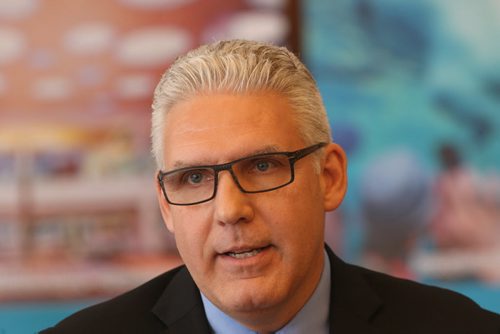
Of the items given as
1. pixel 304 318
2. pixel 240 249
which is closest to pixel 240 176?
pixel 240 249

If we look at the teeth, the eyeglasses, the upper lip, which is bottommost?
the teeth

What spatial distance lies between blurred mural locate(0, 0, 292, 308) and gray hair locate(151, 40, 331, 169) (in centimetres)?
165

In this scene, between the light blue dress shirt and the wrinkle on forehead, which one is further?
the light blue dress shirt

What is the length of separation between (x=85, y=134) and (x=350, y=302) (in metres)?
1.86

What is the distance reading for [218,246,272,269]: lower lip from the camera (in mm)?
1438

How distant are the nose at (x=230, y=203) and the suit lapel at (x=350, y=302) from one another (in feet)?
1.24

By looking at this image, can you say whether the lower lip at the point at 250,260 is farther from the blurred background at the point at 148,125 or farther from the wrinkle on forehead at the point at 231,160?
the blurred background at the point at 148,125

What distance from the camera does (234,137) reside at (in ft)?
4.75

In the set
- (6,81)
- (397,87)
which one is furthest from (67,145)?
(397,87)

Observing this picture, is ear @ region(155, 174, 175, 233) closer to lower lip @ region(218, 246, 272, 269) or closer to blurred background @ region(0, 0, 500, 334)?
lower lip @ region(218, 246, 272, 269)

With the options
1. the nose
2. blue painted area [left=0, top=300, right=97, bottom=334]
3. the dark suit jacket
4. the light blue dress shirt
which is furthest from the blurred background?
the nose

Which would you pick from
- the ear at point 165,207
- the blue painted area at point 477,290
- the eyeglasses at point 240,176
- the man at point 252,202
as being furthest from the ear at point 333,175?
the blue painted area at point 477,290

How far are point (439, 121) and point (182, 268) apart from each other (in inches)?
68.7

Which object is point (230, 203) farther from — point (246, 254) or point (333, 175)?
point (333, 175)
